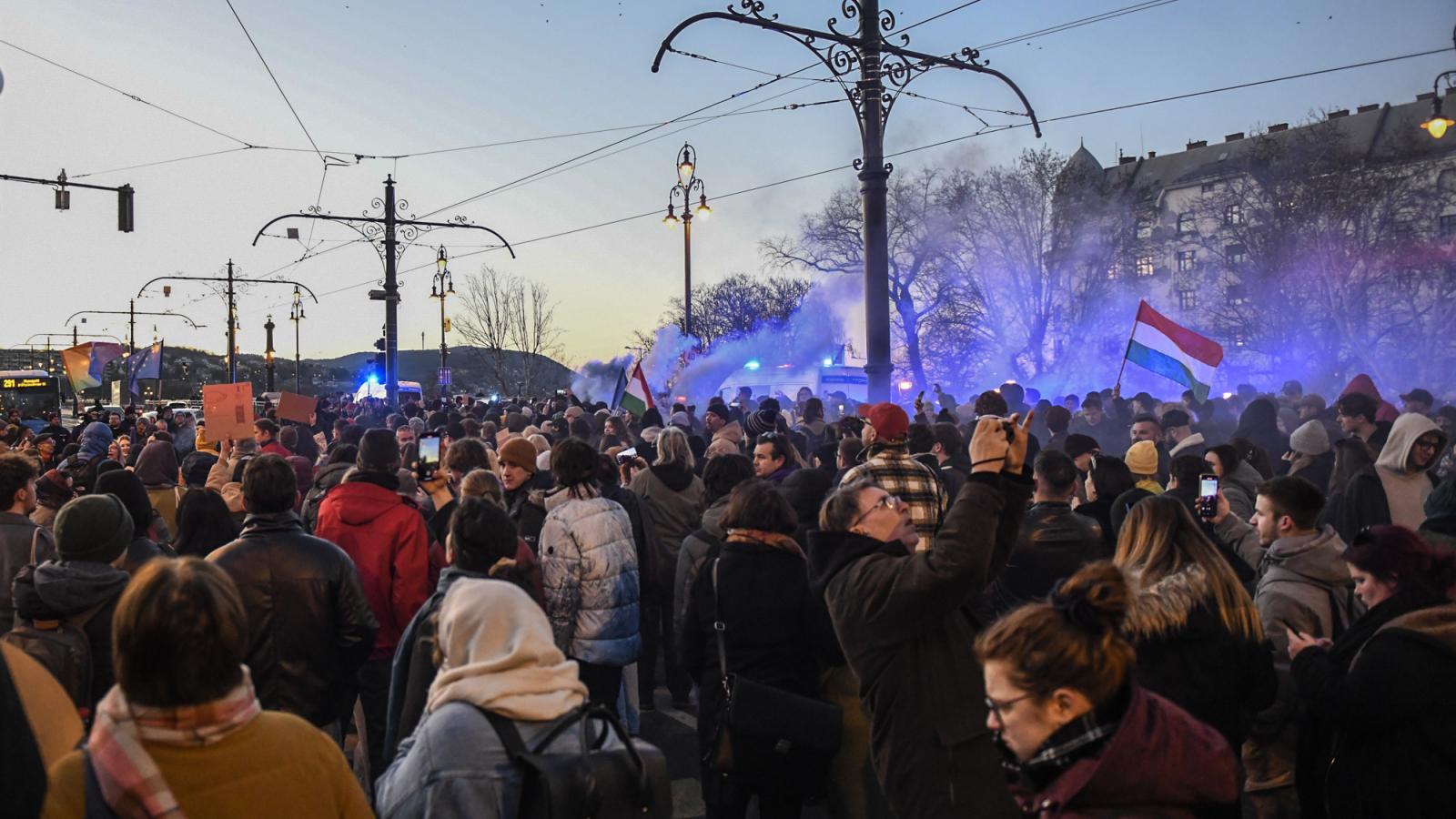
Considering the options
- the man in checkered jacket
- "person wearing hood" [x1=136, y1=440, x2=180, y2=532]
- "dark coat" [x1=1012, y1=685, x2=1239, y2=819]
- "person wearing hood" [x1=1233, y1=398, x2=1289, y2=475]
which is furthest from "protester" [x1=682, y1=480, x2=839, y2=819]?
"person wearing hood" [x1=1233, y1=398, x2=1289, y2=475]

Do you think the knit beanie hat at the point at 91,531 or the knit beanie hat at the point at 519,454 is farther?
the knit beanie hat at the point at 519,454

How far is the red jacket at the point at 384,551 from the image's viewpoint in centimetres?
562

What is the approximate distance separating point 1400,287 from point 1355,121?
45223 millimetres

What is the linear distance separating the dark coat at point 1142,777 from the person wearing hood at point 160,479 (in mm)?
8008

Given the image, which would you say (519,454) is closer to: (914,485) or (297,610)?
(297,610)

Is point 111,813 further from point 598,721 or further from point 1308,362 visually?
point 1308,362

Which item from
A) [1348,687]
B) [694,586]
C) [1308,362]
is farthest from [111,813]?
[1308,362]

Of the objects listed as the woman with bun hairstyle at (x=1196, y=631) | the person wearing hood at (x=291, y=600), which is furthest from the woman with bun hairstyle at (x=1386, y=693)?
the person wearing hood at (x=291, y=600)

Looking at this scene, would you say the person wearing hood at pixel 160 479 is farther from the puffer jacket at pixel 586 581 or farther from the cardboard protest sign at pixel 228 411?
the puffer jacket at pixel 586 581

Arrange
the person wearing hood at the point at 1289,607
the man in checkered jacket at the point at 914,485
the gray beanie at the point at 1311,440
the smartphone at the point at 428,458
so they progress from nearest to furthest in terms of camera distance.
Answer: the person wearing hood at the point at 1289,607, the man in checkered jacket at the point at 914,485, the smartphone at the point at 428,458, the gray beanie at the point at 1311,440

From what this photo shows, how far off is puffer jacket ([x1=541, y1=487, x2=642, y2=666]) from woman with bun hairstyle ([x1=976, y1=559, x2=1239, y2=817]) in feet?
11.7

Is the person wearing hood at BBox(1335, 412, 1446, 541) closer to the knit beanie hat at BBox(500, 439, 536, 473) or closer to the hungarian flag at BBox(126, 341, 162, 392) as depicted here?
the knit beanie hat at BBox(500, 439, 536, 473)

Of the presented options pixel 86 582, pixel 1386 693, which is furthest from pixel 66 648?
pixel 1386 693

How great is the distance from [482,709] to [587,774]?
33cm
